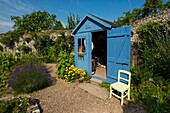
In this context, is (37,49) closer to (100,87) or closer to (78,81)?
(78,81)

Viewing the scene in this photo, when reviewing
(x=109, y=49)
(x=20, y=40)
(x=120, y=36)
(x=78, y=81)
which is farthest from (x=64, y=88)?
(x=20, y=40)

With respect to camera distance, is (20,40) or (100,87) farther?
(20,40)

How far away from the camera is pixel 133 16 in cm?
1900

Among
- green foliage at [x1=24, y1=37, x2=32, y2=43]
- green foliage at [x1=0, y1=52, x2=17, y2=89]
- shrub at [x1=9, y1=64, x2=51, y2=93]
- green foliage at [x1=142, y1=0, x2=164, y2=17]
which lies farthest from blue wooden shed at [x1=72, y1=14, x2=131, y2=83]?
green foliage at [x1=142, y1=0, x2=164, y2=17]

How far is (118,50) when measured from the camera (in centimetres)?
404

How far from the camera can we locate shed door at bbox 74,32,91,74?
528 centimetres

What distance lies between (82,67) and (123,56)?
2.61 metres

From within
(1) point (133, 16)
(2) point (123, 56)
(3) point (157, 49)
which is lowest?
(2) point (123, 56)

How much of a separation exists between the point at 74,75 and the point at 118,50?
251 centimetres

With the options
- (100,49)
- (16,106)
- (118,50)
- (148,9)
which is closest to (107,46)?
(118,50)

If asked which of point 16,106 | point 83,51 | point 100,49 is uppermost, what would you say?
point 100,49

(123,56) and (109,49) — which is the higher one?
(109,49)

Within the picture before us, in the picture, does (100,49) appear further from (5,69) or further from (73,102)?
(5,69)

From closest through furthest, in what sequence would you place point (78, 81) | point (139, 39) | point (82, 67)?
point (139, 39) → point (78, 81) → point (82, 67)
